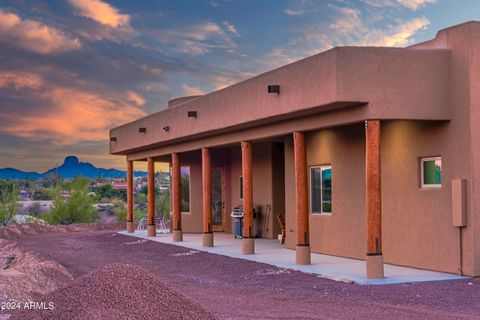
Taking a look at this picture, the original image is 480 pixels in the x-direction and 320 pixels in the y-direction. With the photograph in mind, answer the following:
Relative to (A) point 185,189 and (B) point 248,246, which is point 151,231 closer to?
(A) point 185,189

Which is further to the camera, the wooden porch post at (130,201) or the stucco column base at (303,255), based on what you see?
the wooden porch post at (130,201)

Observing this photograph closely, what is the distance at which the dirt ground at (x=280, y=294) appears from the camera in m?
10.8

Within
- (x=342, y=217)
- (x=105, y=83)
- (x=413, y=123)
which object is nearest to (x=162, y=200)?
(x=105, y=83)

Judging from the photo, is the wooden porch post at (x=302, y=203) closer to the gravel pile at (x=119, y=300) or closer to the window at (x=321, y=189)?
the window at (x=321, y=189)

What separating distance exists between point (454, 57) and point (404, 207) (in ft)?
11.8

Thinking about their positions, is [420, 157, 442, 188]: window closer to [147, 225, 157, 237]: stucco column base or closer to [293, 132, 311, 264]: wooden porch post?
[293, 132, 311, 264]: wooden porch post

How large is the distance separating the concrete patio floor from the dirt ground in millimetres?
448

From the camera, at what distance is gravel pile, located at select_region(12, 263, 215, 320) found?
9391 mm

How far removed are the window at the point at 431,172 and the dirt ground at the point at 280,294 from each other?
234 cm

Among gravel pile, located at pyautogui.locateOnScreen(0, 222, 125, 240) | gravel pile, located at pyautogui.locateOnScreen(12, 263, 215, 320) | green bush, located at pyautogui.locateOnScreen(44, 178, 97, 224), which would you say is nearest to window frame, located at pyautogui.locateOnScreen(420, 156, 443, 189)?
gravel pile, located at pyautogui.locateOnScreen(12, 263, 215, 320)

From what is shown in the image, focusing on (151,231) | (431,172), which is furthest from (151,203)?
(431,172)

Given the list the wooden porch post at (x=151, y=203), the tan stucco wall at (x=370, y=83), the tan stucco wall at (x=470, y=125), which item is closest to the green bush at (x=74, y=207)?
the wooden porch post at (x=151, y=203)

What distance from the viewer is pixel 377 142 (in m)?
14.8

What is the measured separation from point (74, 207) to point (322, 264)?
3211 cm
